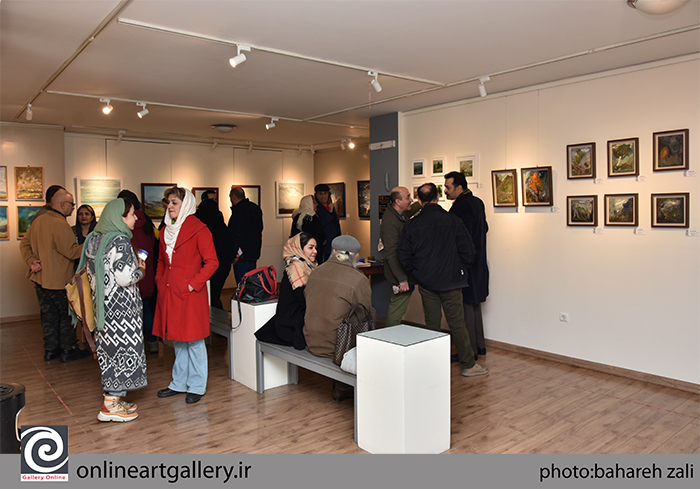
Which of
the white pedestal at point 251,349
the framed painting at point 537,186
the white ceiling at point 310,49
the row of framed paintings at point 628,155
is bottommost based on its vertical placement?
the white pedestal at point 251,349

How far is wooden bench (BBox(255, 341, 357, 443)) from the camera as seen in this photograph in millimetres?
3737

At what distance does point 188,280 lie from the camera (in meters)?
4.26

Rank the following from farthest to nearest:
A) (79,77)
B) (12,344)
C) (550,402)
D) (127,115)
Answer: (127,115) < (12,344) < (79,77) < (550,402)

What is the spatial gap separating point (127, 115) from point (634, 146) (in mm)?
6541

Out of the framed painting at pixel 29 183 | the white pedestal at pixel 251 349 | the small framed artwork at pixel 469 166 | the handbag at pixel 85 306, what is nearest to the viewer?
the handbag at pixel 85 306

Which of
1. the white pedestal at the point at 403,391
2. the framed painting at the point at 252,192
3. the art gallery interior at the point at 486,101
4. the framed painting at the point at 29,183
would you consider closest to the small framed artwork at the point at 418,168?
the art gallery interior at the point at 486,101

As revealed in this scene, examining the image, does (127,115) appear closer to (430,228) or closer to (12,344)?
(12,344)

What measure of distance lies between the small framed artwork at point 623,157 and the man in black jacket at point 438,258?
1683 millimetres

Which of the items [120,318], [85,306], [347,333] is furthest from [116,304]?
[347,333]

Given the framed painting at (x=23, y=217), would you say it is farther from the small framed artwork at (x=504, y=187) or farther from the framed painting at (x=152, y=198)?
the small framed artwork at (x=504, y=187)

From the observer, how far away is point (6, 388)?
2.70m

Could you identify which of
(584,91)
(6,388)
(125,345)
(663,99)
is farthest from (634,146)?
(6,388)

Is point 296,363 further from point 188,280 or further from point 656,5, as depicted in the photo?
point 656,5

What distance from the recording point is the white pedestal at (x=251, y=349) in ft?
15.4
